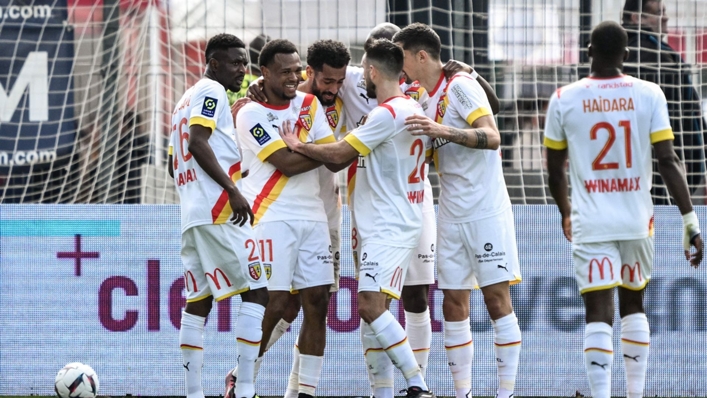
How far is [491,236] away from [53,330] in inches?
139

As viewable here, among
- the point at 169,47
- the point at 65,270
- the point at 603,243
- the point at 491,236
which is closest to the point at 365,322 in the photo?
the point at 491,236

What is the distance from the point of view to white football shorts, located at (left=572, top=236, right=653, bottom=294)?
5.54 metres

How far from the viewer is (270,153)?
6270 millimetres

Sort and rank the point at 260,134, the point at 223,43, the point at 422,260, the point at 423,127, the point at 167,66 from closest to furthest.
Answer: the point at 423,127 < the point at 223,43 < the point at 260,134 < the point at 422,260 < the point at 167,66

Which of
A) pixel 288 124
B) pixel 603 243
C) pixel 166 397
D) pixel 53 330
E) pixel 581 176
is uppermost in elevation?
pixel 288 124

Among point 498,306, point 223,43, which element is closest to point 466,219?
point 498,306

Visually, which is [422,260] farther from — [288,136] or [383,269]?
[288,136]

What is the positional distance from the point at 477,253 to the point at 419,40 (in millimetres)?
1306

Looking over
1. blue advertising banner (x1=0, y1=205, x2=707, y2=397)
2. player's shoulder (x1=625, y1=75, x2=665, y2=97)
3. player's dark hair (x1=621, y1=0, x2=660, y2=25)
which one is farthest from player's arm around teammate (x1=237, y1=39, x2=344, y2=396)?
player's dark hair (x1=621, y1=0, x2=660, y2=25)

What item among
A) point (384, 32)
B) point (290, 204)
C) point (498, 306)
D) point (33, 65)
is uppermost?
point (33, 65)

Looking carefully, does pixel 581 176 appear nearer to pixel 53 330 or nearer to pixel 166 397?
pixel 166 397

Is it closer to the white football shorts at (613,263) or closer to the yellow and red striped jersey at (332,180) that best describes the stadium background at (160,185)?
the yellow and red striped jersey at (332,180)

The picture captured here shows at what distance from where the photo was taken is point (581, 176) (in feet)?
18.4

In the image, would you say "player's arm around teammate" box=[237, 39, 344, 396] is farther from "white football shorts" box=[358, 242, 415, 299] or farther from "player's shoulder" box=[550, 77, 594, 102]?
"player's shoulder" box=[550, 77, 594, 102]
